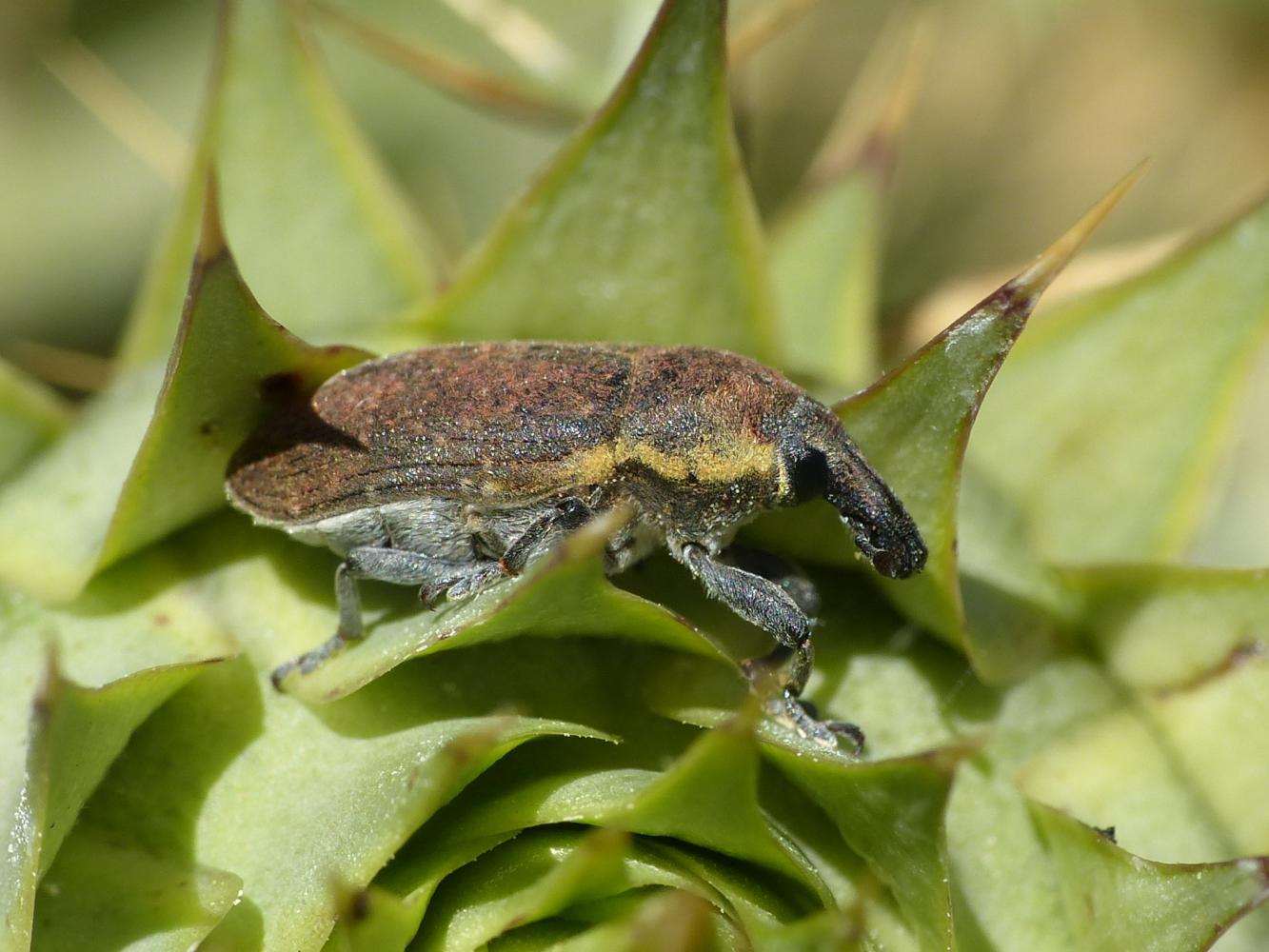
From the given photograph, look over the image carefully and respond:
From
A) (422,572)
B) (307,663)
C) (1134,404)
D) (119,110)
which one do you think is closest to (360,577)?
(422,572)

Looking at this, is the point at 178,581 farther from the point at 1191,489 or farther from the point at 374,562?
the point at 1191,489

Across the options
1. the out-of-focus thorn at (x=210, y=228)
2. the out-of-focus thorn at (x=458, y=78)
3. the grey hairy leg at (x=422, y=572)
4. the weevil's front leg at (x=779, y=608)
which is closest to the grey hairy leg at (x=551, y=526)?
the grey hairy leg at (x=422, y=572)

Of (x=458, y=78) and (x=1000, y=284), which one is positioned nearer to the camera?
(x=458, y=78)

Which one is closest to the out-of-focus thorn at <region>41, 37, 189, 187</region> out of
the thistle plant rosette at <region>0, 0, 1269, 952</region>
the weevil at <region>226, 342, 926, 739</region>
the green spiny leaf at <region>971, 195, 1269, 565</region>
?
the thistle plant rosette at <region>0, 0, 1269, 952</region>

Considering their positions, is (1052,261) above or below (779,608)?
above

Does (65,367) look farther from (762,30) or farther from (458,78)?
(762,30)

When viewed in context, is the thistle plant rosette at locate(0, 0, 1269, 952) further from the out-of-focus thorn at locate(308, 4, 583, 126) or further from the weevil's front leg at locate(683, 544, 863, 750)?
the out-of-focus thorn at locate(308, 4, 583, 126)
